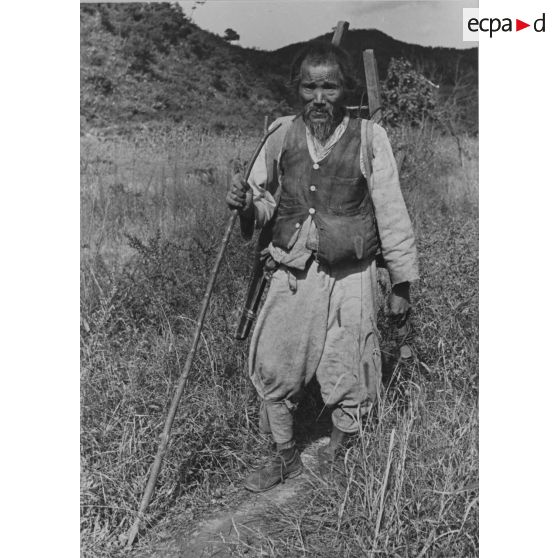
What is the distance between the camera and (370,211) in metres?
2.90

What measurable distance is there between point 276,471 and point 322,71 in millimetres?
1808

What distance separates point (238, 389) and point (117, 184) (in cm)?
371

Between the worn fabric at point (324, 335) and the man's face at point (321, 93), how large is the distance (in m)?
0.61

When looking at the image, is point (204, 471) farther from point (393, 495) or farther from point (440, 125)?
point (440, 125)

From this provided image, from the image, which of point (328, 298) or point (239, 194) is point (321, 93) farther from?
point (328, 298)

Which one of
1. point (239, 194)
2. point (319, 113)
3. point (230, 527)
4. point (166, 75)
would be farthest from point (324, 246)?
point (166, 75)

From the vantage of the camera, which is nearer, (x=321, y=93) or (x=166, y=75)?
(x=321, y=93)

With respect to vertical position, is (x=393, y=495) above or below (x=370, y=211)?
below

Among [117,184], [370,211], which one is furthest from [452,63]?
[370,211]

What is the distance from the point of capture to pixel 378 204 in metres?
2.84

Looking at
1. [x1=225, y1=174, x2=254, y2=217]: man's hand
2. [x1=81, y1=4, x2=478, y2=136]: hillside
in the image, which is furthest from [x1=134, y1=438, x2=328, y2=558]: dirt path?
[x1=81, y1=4, x2=478, y2=136]: hillside

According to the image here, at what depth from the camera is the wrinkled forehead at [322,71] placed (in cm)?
268

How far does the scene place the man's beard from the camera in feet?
9.02

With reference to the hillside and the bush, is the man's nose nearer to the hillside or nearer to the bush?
the bush
